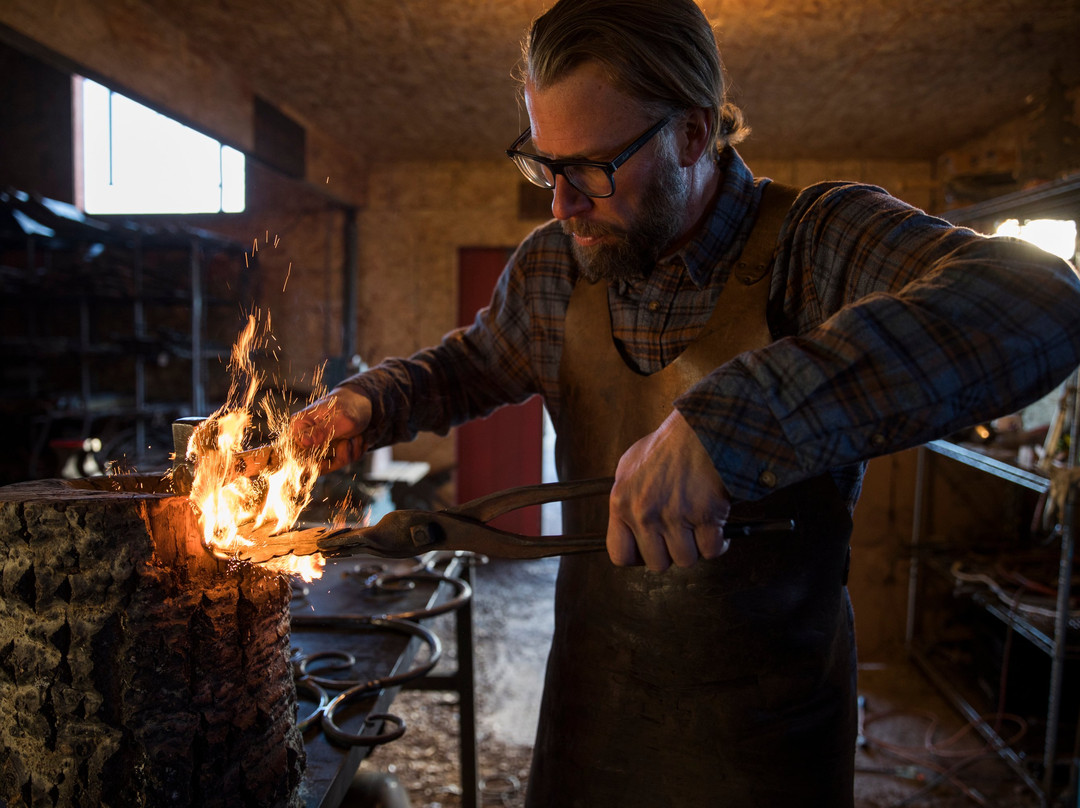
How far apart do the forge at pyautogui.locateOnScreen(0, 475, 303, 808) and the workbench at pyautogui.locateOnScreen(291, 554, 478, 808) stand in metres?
0.26

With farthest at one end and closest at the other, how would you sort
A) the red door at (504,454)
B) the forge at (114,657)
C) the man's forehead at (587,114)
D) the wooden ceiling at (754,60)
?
1. the red door at (504,454)
2. the wooden ceiling at (754,60)
3. the man's forehead at (587,114)
4. the forge at (114,657)

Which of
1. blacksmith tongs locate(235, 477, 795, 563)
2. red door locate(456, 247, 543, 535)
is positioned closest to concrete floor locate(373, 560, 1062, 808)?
red door locate(456, 247, 543, 535)

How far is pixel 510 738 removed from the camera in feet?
11.7

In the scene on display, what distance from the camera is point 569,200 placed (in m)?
1.32

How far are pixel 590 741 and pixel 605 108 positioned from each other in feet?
4.08

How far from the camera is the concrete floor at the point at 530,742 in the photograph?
3.20 m

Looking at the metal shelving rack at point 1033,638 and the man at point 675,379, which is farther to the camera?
the metal shelving rack at point 1033,638

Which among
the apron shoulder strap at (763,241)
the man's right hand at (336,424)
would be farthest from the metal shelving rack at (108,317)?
the apron shoulder strap at (763,241)

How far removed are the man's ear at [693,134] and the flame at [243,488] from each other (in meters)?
0.93

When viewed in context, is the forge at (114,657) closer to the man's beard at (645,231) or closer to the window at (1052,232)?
the man's beard at (645,231)

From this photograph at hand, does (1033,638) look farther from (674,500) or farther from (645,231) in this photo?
(674,500)

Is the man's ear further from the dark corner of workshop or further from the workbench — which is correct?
the workbench

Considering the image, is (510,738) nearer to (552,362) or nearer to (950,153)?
(552,362)

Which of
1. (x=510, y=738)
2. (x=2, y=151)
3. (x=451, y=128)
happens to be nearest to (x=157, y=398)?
(x=2, y=151)
